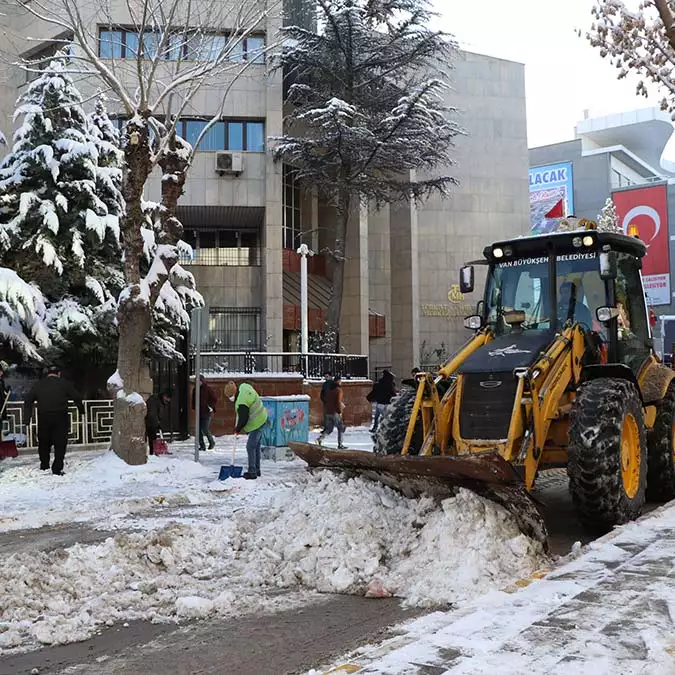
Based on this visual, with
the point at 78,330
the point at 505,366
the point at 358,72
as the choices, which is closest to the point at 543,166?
the point at 358,72

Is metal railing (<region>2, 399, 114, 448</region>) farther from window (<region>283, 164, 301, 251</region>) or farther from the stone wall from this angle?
window (<region>283, 164, 301, 251</region>)

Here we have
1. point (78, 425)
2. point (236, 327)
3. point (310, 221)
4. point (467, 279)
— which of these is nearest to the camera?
point (467, 279)

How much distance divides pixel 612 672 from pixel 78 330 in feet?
48.2

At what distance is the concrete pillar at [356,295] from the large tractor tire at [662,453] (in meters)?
23.0

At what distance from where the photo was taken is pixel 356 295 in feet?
107

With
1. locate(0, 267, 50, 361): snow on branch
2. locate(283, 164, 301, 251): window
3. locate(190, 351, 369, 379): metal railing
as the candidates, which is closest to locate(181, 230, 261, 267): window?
locate(283, 164, 301, 251): window

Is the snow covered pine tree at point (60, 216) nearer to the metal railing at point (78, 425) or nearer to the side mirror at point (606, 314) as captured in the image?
the metal railing at point (78, 425)

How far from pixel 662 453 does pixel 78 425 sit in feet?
39.1

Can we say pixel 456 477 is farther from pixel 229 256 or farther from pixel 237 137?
pixel 229 256

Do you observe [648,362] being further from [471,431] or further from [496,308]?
[471,431]

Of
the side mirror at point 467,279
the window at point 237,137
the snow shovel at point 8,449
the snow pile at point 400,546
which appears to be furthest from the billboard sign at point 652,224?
the snow pile at point 400,546

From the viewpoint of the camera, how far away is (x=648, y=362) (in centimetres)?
957

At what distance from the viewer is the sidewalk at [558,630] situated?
3.90m

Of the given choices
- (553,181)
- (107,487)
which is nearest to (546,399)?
(107,487)
